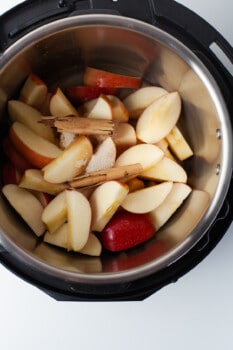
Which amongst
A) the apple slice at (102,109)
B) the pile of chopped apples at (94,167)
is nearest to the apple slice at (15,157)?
the pile of chopped apples at (94,167)

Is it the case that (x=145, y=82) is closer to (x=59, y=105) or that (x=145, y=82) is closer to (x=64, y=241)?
(x=59, y=105)

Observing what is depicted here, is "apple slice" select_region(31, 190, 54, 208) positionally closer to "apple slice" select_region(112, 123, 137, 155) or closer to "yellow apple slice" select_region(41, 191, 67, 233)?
"yellow apple slice" select_region(41, 191, 67, 233)

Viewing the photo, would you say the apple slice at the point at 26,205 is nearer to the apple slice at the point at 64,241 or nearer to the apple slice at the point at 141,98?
the apple slice at the point at 64,241

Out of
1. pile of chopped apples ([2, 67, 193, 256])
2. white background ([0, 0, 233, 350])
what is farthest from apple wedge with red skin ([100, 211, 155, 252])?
Result: white background ([0, 0, 233, 350])

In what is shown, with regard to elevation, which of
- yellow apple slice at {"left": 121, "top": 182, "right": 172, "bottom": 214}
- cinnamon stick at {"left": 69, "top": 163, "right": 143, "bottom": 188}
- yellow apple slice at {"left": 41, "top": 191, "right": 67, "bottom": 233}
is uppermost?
cinnamon stick at {"left": 69, "top": 163, "right": 143, "bottom": 188}

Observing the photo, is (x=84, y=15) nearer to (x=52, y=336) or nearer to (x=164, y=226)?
(x=164, y=226)

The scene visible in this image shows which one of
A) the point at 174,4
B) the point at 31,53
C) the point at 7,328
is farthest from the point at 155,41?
the point at 7,328
